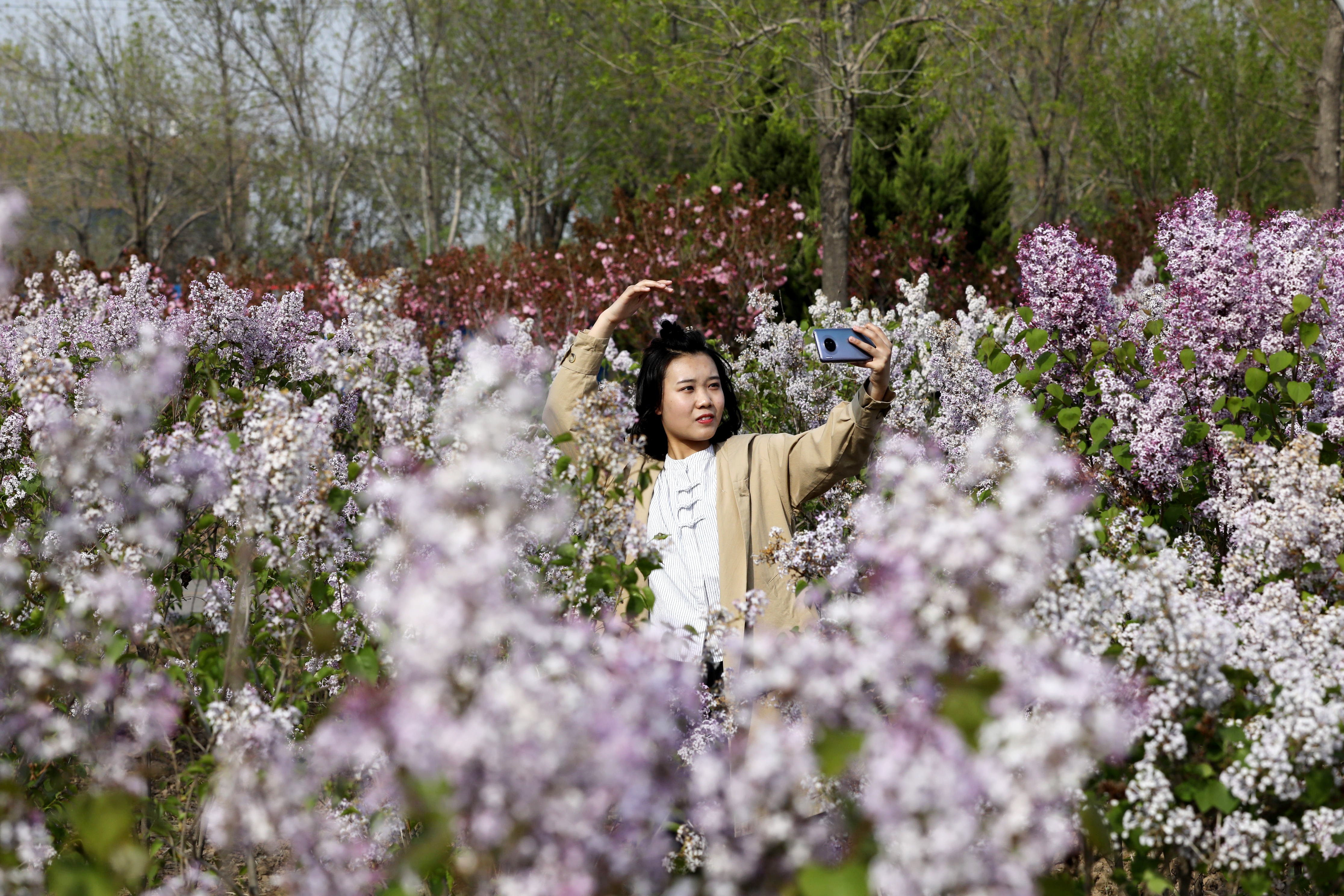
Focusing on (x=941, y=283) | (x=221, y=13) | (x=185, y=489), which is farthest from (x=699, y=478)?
(x=221, y=13)

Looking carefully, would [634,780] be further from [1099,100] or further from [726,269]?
[1099,100]

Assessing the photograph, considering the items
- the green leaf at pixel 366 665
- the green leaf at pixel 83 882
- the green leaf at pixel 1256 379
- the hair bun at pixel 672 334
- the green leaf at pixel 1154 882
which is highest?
the hair bun at pixel 672 334

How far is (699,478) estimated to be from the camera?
338 centimetres

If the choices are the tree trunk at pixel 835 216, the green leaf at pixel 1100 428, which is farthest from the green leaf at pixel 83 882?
the tree trunk at pixel 835 216

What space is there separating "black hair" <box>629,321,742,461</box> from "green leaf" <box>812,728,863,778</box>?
6.96 ft

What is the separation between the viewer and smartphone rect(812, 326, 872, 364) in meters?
3.23

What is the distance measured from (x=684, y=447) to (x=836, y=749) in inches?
90.7

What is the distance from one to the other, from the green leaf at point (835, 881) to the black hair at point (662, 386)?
2194 mm

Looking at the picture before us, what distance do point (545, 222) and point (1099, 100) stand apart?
42.8 ft

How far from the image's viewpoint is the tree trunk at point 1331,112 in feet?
33.8

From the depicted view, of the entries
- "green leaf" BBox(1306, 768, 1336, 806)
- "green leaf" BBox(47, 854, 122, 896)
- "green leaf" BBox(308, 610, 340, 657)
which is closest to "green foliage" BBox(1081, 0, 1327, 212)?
"green leaf" BBox(1306, 768, 1336, 806)

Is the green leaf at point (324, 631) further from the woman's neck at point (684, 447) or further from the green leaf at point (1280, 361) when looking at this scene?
the green leaf at point (1280, 361)

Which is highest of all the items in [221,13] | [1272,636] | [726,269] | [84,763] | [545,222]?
[221,13]

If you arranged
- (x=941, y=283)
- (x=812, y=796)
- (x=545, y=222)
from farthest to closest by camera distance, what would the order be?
(x=545, y=222), (x=941, y=283), (x=812, y=796)
